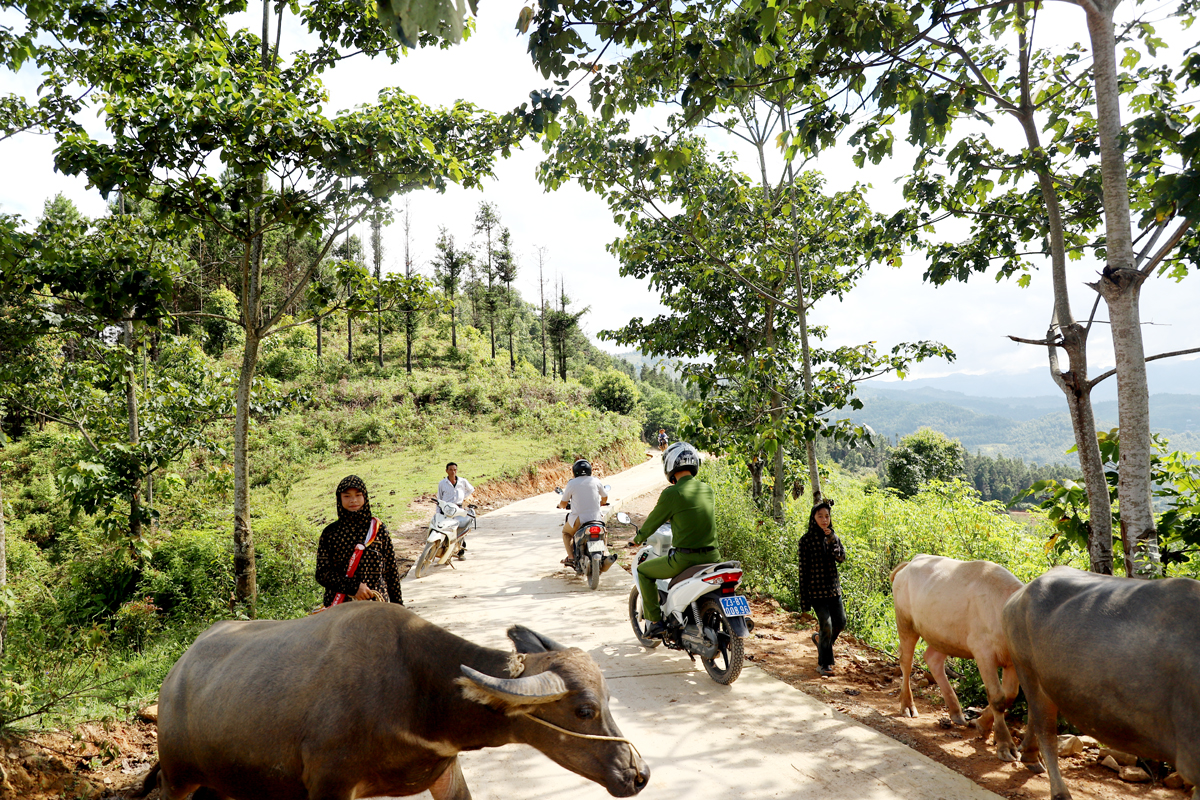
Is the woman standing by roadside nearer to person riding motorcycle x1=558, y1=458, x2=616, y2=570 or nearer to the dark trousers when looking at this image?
the dark trousers

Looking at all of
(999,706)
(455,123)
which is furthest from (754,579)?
(455,123)

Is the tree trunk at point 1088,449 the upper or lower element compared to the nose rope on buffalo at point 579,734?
upper

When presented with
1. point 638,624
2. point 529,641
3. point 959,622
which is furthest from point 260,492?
point 959,622

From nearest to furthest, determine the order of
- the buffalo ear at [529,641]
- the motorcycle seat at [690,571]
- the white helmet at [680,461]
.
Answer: the buffalo ear at [529,641], the motorcycle seat at [690,571], the white helmet at [680,461]

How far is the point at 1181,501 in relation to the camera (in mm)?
4414

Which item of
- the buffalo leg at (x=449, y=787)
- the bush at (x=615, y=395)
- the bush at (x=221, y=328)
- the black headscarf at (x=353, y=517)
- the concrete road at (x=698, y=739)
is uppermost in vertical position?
the bush at (x=221, y=328)

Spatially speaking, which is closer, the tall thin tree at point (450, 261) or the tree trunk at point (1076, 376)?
the tree trunk at point (1076, 376)

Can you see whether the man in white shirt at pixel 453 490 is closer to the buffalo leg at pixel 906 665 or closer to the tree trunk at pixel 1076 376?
the buffalo leg at pixel 906 665

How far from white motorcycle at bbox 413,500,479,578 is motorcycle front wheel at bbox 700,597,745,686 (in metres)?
5.51

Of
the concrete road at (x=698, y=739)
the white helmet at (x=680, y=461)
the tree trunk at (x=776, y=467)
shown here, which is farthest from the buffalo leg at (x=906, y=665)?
the tree trunk at (x=776, y=467)

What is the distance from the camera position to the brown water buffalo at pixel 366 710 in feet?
8.35

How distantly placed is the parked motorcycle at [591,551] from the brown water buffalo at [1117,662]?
5.81 metres

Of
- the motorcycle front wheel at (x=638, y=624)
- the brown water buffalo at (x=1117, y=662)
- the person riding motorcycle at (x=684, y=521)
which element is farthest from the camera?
the motorcycle front wheel at (x=638, y=624)

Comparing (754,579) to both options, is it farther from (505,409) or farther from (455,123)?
(505,409)
